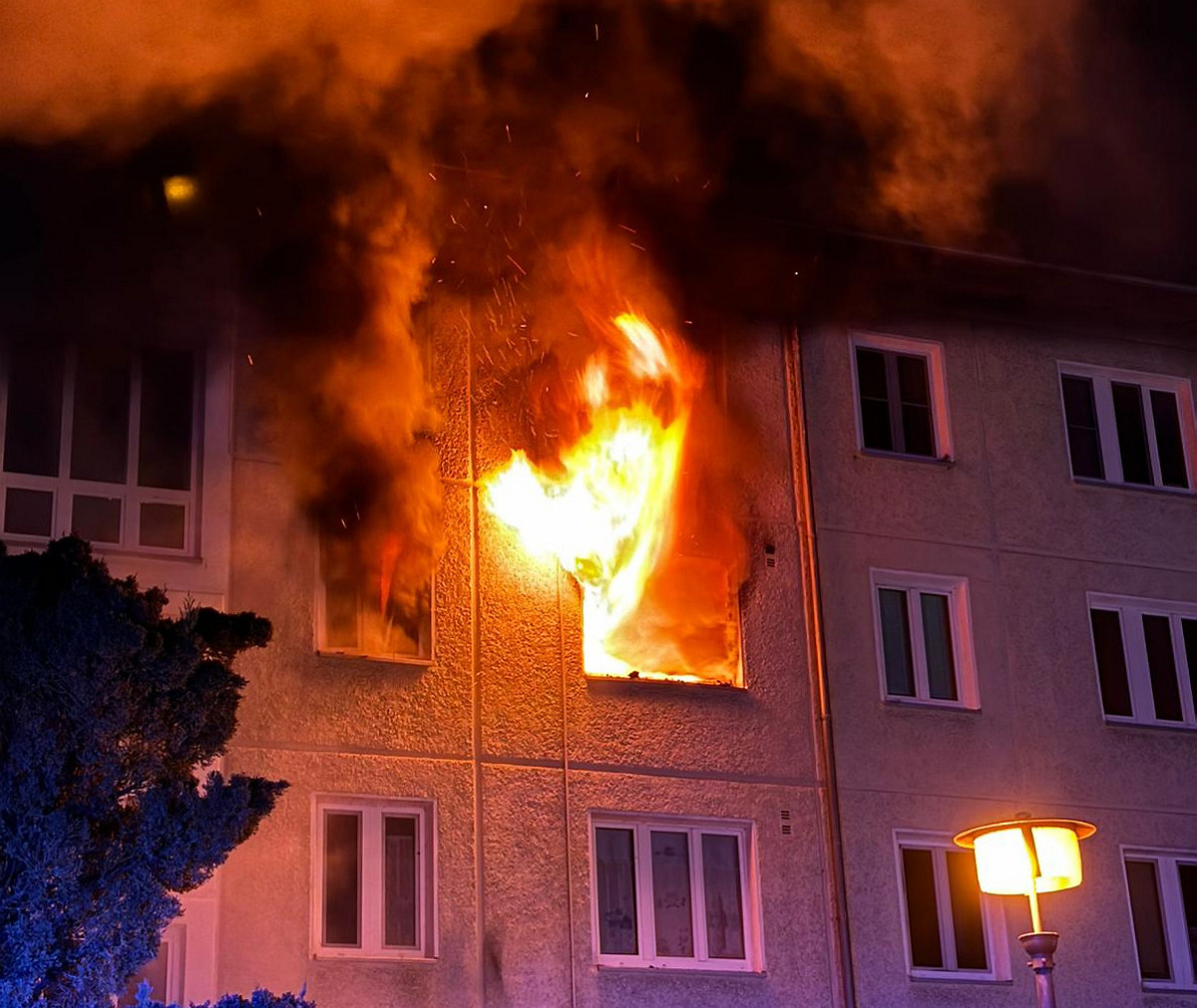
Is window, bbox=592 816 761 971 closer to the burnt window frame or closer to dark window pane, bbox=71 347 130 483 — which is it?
the burnt window frame

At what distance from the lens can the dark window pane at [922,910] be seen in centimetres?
1625

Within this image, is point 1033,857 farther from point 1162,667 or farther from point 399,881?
point 1162,667

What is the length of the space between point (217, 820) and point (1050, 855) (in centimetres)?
555

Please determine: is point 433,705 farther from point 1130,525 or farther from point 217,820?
point 1130,525

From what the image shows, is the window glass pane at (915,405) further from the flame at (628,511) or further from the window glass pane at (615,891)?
the window glass pane at (615,891)

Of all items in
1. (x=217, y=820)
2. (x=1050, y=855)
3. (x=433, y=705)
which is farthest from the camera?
(x=433, y=705)

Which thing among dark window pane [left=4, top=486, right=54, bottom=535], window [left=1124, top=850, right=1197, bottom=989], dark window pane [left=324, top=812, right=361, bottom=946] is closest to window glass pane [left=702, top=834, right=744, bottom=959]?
dark window pane [left=324, top=812, right=361, bottom=946]

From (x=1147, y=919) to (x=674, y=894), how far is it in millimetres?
4820

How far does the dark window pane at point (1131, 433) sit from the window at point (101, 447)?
960 centimetres

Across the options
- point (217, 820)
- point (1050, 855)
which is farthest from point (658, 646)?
point (217, 820)

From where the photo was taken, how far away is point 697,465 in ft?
55.6

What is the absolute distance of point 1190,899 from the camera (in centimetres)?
1748

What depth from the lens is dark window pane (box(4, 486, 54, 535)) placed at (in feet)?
46.8

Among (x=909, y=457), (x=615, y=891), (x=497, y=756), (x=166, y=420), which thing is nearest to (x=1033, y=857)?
(x=615, y=891)
